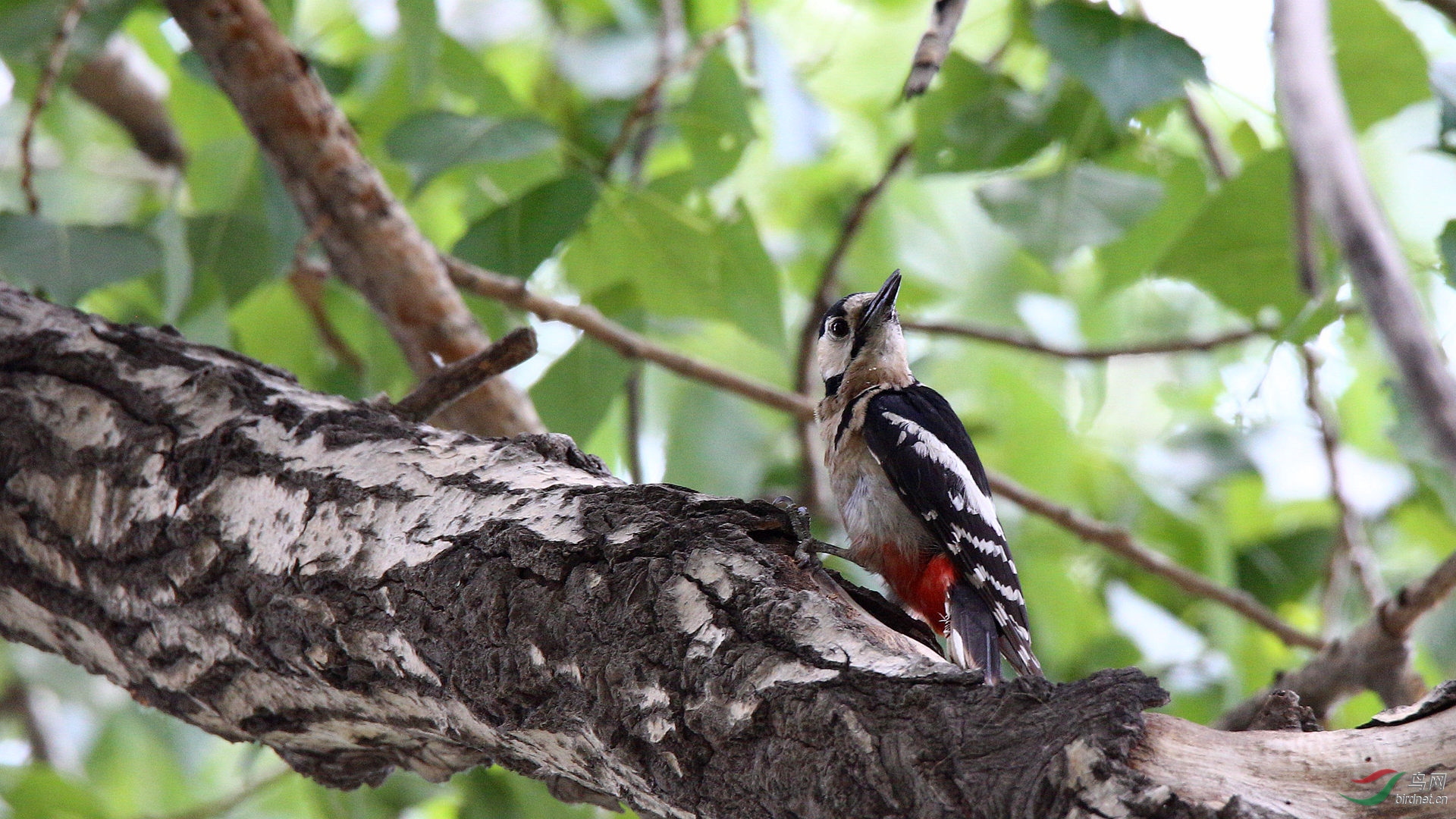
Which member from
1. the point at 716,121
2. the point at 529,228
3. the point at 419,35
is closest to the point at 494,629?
the point at 529,228

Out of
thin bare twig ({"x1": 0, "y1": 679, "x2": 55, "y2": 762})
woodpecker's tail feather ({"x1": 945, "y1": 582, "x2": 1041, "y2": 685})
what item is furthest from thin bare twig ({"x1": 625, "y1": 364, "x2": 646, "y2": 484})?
thin bare twig ({"x1": 0, "y1": 679, "x2": 55, "y2": 762})

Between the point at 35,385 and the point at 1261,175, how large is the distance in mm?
2137

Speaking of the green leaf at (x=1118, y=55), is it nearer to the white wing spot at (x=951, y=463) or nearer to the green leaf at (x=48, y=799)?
the white wing spot at (x=951, y=463)

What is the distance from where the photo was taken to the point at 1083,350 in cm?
315

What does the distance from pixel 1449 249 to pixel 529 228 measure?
167 cm

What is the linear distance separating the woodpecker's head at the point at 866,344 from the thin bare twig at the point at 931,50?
5.91 ft

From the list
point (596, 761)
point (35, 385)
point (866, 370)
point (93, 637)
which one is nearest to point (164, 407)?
point (35, 385)

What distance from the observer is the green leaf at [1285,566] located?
3619 millimetres

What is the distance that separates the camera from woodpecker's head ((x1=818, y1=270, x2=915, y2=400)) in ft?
10.0

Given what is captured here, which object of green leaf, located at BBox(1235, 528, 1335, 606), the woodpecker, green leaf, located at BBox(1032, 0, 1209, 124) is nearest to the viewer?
green leaf, located at BBox(1032, 0, 1209, 124)

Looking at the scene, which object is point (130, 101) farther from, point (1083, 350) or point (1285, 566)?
point (1285, 566)

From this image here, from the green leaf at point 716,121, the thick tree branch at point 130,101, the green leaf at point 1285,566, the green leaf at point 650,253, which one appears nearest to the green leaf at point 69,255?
the green leaf at point 650,253

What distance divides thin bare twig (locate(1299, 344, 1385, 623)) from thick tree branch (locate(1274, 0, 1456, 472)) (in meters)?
2.42

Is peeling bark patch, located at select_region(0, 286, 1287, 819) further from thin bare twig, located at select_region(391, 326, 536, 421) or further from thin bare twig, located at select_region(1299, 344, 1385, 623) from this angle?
thin bare twig, located at select_region(1299, 344, 1385, 623)
